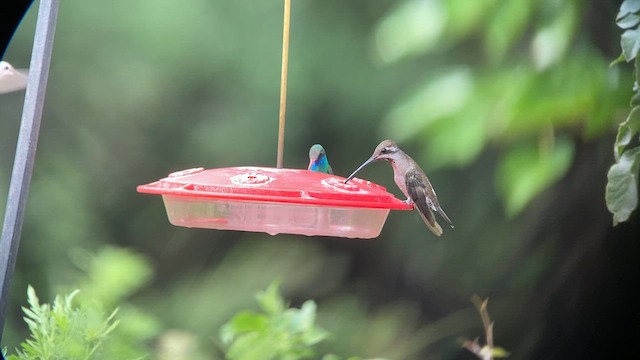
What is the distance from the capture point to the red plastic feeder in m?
1.83

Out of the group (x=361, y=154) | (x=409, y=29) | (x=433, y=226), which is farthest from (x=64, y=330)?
(x=409, y=29)

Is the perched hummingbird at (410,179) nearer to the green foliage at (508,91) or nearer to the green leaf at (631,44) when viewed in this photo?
the green foliage at (508,91)

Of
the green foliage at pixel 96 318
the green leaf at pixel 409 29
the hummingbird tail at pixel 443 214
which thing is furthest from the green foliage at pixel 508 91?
the green foliage at pixel 96 318

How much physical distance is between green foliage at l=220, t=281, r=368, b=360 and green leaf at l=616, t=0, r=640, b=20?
1.37 meters

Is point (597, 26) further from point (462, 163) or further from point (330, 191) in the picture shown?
point (330, 191)

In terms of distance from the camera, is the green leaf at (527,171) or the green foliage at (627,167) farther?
the green leaf at (527,171)

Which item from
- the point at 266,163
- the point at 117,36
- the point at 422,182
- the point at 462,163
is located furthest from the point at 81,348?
the point at 462,163

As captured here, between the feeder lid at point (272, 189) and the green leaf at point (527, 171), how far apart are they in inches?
33.9

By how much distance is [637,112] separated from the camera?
242 centimetres

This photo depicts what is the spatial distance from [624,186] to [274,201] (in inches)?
45.8

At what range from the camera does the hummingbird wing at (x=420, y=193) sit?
2.39 m

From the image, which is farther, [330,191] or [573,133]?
[573,133]

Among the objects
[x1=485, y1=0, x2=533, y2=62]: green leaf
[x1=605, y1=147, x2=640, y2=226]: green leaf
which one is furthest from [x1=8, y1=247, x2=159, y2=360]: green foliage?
[x1=605, y1=147, x2=640, y2=226]: green leaf

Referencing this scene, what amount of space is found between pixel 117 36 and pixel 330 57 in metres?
0.69
